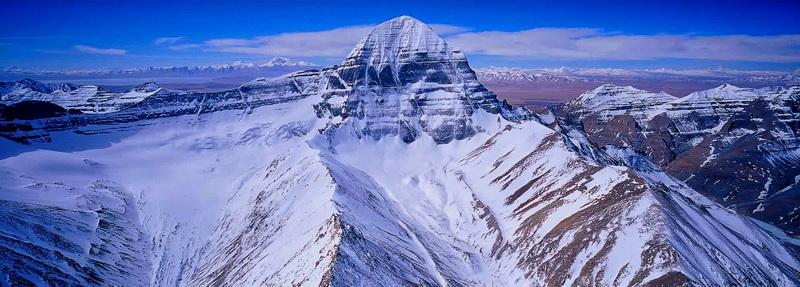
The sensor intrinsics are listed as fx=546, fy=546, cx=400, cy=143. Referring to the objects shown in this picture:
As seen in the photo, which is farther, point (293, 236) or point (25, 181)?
point (25, 181)

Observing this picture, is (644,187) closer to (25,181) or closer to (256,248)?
(256,248)

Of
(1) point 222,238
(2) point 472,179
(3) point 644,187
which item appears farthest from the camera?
(2) point 472,179

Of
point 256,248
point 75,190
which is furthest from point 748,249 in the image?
point 75,190

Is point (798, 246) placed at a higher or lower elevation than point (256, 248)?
lower

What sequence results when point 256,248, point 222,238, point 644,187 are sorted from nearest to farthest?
point 644,187 → point 256,248 → point 222,238

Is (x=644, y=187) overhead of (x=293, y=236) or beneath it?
overhead

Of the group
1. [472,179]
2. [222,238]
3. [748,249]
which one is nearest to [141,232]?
[222,238]

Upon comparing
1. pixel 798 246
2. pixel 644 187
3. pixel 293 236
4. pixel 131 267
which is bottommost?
pixel 798 246

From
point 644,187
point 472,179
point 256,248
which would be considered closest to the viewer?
point 644,187

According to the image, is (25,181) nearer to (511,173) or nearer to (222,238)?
(222,238)
